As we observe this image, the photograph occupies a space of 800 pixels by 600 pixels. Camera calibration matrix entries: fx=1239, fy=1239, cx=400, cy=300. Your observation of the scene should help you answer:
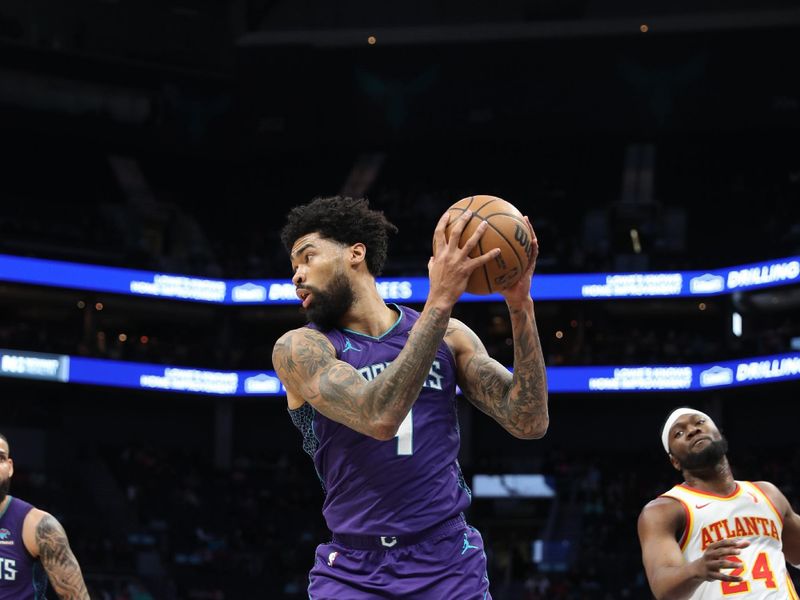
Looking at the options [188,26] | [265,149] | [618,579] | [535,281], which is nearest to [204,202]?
[265,149]

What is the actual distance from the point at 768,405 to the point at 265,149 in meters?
16.3

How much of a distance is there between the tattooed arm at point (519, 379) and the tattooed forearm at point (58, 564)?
3088 mm

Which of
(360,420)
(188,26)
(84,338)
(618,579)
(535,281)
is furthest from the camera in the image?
(188,26)

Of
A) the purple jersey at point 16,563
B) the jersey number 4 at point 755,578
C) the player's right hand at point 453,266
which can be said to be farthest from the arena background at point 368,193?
the player's right hand at point 453,266

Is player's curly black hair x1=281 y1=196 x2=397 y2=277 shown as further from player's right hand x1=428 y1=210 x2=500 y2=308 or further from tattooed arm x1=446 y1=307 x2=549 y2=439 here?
player's right hand x1=428 y1=210 x2=500 y2=308

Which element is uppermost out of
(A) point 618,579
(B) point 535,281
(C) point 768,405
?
(B) point 535,281

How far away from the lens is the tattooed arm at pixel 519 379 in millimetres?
4219

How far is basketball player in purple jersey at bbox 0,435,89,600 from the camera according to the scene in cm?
646

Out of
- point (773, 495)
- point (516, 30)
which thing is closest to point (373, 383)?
point (773, 495)

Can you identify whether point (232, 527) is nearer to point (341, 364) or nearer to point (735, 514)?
point (735, 514)

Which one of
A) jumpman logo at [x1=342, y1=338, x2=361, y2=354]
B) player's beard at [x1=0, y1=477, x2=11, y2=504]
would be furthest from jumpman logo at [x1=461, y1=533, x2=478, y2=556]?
player's beard at [x1=0, y1=477, x2=11, y2=504]

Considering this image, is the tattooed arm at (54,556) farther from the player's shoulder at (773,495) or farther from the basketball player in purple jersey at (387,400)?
the player's shoulder at (773,495)

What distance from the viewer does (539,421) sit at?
424 cm

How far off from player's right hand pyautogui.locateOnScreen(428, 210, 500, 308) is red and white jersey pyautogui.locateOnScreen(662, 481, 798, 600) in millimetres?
2771
